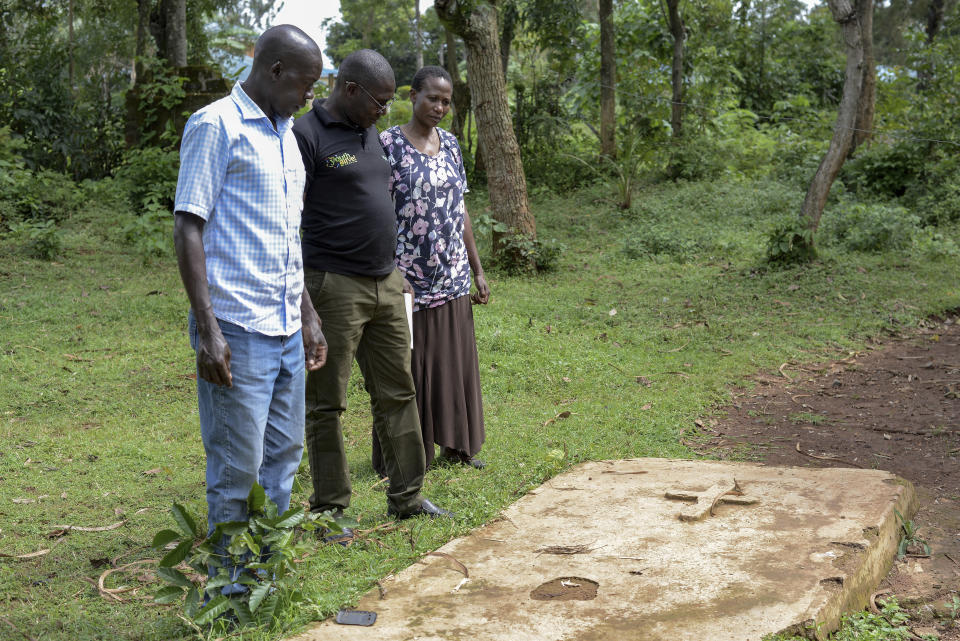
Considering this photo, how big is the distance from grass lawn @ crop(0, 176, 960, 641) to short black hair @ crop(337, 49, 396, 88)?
181 cm

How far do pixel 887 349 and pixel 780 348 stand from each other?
91cm

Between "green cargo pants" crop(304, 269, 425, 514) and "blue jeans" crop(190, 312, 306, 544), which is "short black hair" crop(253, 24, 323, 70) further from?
"green cargo pants" crop(304, 269, 425, 514)

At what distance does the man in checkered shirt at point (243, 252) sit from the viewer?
8.74ft

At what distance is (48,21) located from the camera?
13805mm

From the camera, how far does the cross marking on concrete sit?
359cm

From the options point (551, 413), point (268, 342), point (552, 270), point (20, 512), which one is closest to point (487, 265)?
Answer: point (552, 270)

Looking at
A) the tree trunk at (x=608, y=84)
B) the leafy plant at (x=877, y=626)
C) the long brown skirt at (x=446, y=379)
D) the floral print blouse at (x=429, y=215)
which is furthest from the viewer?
the tree trunk at (x=608, y=84)

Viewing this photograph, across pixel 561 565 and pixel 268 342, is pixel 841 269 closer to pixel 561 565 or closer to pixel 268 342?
pixel 561 565

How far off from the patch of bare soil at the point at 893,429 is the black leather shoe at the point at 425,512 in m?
1.75

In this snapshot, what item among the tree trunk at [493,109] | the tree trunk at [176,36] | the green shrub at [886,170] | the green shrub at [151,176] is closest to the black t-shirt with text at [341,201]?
the tree trunk at [493,109]

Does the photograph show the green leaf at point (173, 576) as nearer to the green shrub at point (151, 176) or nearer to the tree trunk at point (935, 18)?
the green shrub at point (151, 176)

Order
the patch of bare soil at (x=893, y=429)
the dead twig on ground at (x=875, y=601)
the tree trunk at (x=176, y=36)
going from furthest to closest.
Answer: the tree trunk at (x=176, y=36) → the patch of bare soil at (x=893, y=429) → the dead twig on ground at (x=875, y=601)

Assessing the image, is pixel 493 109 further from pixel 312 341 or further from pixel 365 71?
pixel 312 341

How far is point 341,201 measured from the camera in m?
3.57
